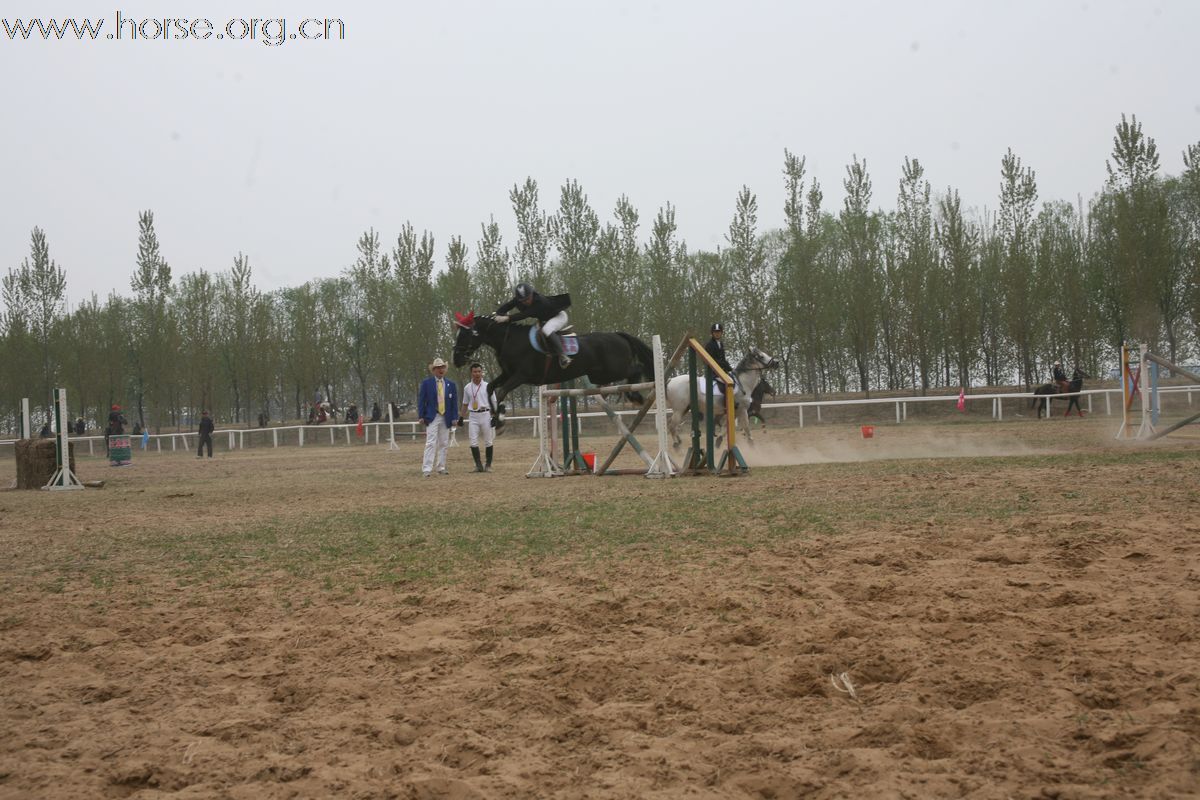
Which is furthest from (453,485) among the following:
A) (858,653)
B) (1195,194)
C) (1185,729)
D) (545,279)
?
(1195,194)

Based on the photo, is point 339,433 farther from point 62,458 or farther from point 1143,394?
point 1143,394

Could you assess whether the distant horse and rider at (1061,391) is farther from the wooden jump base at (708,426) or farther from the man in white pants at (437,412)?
the man in white pants at (437,412)

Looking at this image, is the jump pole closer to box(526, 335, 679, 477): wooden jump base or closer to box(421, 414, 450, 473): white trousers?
box(421, 414, 450, 473): white trousers

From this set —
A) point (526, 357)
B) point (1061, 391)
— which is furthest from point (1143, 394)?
point (1061, 391)

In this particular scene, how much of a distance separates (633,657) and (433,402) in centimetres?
1359

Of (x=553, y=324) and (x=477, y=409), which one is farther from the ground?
(x=553, y=324)

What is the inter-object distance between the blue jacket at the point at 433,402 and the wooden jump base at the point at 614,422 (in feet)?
7.29

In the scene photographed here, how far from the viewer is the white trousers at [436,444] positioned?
16.9 m

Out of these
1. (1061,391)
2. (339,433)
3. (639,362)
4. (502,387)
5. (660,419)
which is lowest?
(339,433)

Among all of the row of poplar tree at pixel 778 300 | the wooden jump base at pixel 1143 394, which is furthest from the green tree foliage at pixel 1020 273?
A: the wooden jump base at pixel 1143 394

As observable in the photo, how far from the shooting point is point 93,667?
4480 mm

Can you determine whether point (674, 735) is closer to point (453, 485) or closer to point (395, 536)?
point (395, 536)

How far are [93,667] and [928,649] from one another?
12.6 feet

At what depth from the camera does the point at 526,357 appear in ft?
46.5
